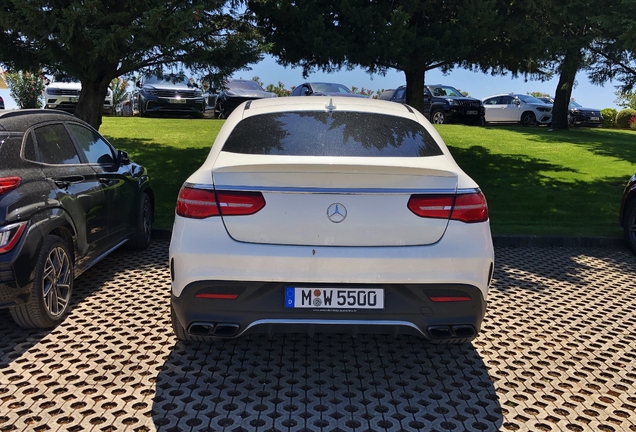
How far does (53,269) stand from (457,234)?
306 centimetres

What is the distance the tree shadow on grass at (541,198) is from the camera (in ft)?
29.7

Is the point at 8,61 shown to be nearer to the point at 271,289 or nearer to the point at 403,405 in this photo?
the point at 271,289

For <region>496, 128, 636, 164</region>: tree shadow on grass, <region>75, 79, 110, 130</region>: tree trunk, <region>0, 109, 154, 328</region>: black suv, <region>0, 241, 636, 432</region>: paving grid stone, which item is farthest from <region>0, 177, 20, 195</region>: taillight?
<region>496, 128, 636, 164</region>: tree shadow on grass

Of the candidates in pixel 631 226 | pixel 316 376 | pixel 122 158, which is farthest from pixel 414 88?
pixel 316 376

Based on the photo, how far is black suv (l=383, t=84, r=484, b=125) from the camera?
2464 cm

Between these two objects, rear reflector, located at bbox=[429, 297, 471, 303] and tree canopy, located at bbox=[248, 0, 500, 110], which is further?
tree canopy, located at bbox=[248, 0, 500, 110]

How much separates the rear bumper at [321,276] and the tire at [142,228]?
3.66 meters

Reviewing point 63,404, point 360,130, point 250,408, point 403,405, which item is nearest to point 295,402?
point 250,408

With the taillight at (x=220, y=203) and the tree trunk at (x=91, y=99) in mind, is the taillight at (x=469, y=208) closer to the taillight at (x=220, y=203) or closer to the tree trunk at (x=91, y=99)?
the taillight at (x=220, y=203)

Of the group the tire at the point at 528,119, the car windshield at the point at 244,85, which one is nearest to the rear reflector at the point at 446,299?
the car windshield at the point at 244,85

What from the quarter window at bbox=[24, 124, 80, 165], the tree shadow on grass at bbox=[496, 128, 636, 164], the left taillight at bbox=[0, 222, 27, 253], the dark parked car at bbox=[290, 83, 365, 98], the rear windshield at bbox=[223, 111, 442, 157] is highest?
the dark parked car at bbox=[290, 83, 365, 98]

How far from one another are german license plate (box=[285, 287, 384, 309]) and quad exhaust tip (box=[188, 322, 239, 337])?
35 centimetres

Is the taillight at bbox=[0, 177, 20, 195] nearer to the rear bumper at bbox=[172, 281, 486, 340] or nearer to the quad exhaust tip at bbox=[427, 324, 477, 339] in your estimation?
the rear bumper at bbox=[172, 281, 486, 340]

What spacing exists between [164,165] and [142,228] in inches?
221
